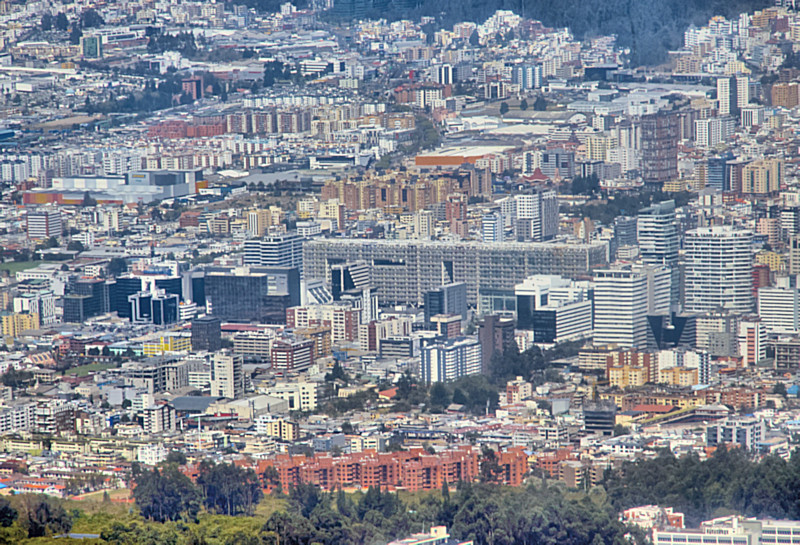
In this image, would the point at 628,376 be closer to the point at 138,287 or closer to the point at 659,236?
the point at 659,236

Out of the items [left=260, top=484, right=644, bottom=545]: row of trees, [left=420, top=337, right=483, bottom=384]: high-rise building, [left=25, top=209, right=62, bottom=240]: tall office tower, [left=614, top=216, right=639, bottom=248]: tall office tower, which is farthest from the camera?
[left=25, top=209, right=62, bottom=240]: tall office tower

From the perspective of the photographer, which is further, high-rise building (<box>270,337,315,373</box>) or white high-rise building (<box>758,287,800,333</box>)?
white high-rise building (<box>758,287,800,333</box>)

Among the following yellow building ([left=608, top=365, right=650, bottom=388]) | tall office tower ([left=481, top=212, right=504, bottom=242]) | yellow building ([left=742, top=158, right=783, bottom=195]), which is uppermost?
yellow building ([left=742, top=158, right=783, bottom=195])

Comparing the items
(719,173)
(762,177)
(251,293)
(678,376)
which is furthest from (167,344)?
(719,173)

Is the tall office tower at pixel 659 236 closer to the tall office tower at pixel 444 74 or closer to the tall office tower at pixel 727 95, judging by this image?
the tall office tower at pixel 727 95

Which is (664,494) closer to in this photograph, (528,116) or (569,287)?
(569,287)

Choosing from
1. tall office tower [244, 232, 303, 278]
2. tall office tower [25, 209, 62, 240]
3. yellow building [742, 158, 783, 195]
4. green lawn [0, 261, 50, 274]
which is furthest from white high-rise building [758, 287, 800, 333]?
tall office tower [25, 209, 62, 240]

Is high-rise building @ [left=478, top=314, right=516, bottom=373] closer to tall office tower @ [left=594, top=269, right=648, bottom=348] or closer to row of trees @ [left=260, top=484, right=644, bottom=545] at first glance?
tall office tower @ [left=594, top=269, right=648, bottom=348]
